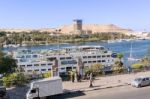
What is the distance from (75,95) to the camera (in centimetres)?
2250

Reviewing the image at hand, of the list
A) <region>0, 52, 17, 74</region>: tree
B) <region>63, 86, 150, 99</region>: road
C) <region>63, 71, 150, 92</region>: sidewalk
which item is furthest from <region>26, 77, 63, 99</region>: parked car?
<region>0, 52, 17, 74</region>: tree

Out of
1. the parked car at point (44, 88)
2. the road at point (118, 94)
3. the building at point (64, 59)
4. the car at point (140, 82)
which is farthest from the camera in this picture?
the building at point (64, 59)

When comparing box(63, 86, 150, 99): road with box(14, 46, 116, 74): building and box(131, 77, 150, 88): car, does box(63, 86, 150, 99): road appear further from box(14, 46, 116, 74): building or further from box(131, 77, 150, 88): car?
box(14, 46, 116, 74): building

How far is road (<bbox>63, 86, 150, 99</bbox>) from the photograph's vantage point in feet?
70.9

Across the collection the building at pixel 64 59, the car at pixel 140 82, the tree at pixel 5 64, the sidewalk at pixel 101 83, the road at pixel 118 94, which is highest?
the tree at pixel 5 64

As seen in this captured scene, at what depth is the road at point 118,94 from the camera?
21609 millimetres

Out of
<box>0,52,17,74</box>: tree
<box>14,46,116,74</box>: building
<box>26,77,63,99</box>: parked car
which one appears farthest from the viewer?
<box>14,46,116,74</box>: building

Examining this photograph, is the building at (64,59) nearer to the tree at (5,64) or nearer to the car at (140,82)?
the tree at (5,64)

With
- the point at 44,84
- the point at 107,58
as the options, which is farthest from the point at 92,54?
the point at 44,84

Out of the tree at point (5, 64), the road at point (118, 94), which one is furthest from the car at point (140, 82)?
the tree at point (5, 64)

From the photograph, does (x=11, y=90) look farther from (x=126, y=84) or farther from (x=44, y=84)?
(x=126, y=84)

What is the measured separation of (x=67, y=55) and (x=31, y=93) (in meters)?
46.2

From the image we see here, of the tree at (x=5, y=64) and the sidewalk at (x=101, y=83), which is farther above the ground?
the tree at (x=5, y=64)

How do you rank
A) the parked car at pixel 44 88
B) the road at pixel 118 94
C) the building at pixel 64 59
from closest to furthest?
1. the parked car at pixel 44 88
2. the road at pixel 118 94
3. the building at pixel 64 59
